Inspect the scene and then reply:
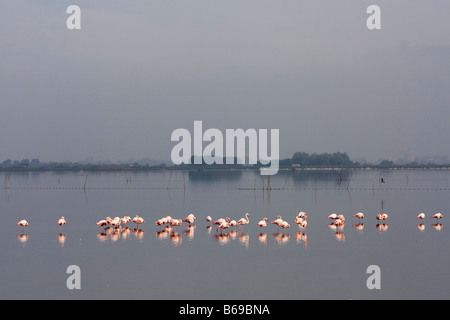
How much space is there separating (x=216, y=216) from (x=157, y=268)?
14.9 m

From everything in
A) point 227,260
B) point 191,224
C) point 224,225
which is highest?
point 224,225

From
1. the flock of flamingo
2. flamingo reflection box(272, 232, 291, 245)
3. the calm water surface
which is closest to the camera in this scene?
the calm water surface

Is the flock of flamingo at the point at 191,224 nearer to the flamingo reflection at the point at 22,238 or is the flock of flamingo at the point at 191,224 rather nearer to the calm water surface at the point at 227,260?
the calm water surface at the point at 227,260

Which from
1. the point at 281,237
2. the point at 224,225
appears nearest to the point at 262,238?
the point at 281,237

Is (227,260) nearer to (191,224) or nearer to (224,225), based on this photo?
(224,225)

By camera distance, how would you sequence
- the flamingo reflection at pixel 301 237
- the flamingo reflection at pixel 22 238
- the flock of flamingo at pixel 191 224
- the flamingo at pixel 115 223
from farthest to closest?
1. the flamingo at pixel 115 223
2. the flock of flamingo at pixel 191 224
3. the flamingo reflection at pixel 22 238
4. the flamingo reflection at pixel 301 237

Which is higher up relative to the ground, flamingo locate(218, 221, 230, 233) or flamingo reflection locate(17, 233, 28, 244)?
flamingo locate(218, 221, 230, 233)

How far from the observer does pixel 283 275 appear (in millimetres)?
16656

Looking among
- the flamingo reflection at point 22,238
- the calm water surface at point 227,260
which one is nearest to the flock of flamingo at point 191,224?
the calm water surface at point 227,260

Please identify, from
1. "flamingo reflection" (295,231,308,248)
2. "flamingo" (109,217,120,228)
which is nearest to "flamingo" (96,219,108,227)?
"flamingo" (109,217,120,228)

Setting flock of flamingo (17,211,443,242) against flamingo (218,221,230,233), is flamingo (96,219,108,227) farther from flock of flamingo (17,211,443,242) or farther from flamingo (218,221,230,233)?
flamingo (218,221,230,233)

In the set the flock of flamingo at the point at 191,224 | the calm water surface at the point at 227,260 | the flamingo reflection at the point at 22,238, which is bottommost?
the calm water surface at the point at 227,260
